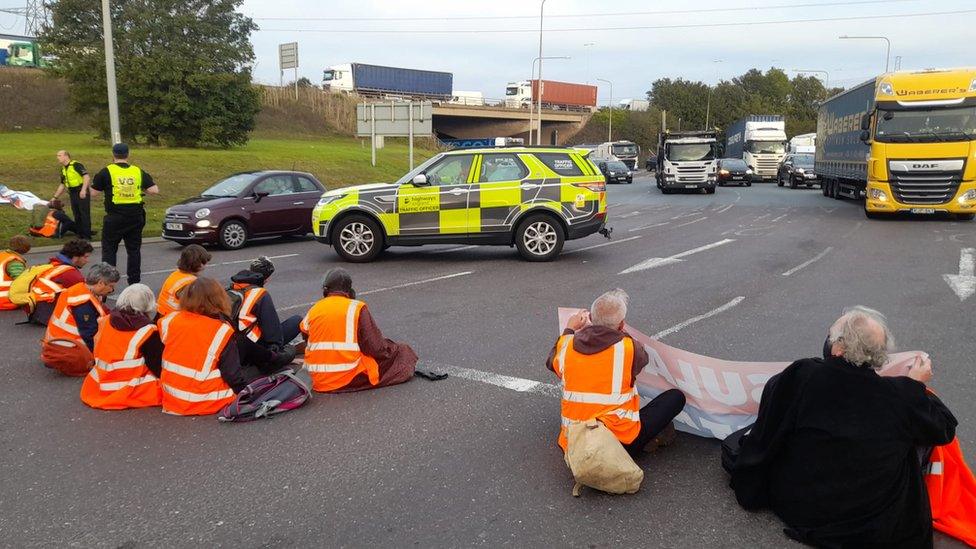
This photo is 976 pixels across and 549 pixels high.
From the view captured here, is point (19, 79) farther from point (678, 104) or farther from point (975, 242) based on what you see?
point (678, 104)

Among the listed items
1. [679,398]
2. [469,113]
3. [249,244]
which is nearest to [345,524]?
[679,398]

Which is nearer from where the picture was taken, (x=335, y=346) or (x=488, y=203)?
(x=335, y=346)

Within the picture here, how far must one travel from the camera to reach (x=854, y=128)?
21219 mm

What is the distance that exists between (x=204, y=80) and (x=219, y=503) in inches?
1307

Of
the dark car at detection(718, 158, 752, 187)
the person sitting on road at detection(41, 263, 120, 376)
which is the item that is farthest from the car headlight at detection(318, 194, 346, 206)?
the dark car at detection(718, 158, 752, 187)

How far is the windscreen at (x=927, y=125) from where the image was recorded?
17125 millimetres

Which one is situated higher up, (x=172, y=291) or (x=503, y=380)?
(x=172, y=291)

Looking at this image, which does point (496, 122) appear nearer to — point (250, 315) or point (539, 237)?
point (539, 237)

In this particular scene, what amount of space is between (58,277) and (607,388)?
615cm

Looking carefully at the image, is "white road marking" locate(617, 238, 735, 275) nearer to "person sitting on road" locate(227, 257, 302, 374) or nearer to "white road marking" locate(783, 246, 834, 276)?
"white road marking" locate(783, 246, 834, 276)

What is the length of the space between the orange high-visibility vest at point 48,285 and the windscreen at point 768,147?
41.1 meters

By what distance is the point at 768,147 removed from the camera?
140 feet

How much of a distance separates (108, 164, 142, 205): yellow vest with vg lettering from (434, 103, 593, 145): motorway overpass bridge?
6133 cm

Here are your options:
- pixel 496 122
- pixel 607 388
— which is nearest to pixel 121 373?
pixel 607 388
